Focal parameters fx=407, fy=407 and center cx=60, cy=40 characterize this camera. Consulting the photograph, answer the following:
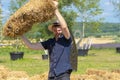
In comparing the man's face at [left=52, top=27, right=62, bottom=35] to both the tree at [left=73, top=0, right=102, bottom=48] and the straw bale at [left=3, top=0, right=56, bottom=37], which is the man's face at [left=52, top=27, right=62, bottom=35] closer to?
the straw bale at [left=3, top=0, right=56, bottom=37]

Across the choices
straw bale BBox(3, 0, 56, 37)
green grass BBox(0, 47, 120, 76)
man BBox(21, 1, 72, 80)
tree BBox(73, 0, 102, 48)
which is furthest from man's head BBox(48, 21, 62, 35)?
tree BBox(73, 0, 102, 48)

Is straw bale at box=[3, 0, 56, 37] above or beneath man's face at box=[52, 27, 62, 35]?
above

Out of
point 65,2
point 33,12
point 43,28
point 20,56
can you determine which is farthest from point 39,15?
point 43,28

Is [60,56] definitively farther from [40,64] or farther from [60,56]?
[40,64]

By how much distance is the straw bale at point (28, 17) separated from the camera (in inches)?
238

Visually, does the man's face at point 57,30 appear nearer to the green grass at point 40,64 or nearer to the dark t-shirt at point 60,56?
the dark t-shirt at point 60,56

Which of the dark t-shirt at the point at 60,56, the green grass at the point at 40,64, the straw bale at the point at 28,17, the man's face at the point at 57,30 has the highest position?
the straw bale at the point at 28,17

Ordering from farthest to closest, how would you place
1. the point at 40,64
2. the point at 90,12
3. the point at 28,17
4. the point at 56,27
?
the point at 90,12 → the point at 40,64 → the point at 28,17 → the point at 56,27

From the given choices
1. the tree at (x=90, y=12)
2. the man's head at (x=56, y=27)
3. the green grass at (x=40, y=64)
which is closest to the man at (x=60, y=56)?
the man's head at (x=56, y=27)

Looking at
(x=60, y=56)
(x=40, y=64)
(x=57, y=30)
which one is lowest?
(x=40, y=64)

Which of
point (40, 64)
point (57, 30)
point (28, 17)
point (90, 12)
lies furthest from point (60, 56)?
point (90, 12)

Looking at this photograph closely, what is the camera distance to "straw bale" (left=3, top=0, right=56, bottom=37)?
19.8 feet

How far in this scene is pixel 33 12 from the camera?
6164 mm

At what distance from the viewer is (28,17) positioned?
244 inches
